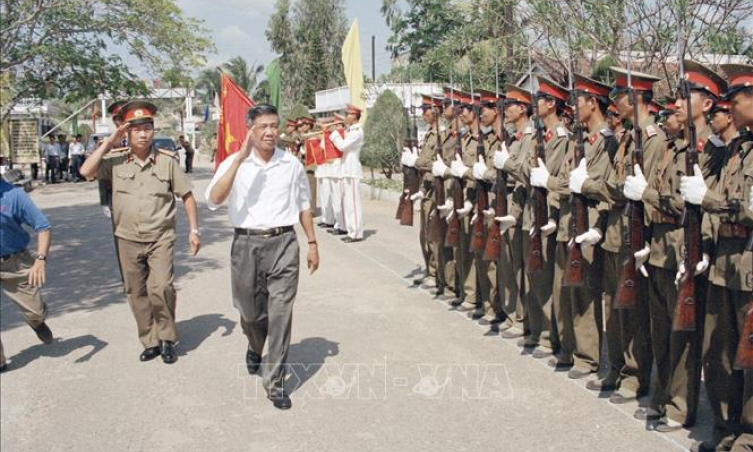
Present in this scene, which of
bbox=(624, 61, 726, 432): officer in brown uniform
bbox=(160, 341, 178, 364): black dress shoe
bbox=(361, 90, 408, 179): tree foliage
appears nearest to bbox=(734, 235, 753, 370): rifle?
bbox=(624, 61, 726, 432): officer in brown uniform

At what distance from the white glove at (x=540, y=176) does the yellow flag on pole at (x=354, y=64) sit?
11.9m

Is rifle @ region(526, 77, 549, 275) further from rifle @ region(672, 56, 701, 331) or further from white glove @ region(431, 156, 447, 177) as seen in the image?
white glove @ region(431, 156, 447, 177)

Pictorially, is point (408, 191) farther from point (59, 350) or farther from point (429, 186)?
point (59, 350)

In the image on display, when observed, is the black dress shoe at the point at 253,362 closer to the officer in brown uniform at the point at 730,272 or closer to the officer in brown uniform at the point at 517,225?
the officer in brown uniform at the point at 517,225

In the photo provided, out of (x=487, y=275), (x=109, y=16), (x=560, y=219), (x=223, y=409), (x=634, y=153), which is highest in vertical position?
(x=109, y=16)

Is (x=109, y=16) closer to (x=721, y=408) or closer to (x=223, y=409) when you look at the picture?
(x=223, y=409)

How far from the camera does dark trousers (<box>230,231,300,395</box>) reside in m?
5.10

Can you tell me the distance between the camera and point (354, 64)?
1770 cm

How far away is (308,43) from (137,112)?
138 ft

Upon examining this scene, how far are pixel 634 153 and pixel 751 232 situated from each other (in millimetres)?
969

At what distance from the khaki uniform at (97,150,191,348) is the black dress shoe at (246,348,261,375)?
71 centimetres

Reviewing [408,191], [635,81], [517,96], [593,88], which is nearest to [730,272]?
[635,81]

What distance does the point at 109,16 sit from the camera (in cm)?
2027

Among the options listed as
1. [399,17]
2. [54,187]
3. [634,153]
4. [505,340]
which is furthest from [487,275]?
[399,17]
